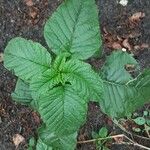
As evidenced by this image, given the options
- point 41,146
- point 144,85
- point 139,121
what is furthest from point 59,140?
point 139,121

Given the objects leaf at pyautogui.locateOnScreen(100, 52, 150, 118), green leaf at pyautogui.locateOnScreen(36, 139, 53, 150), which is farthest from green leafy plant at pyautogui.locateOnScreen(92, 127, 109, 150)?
leaf at pyautogui.locateOnScreen(100, 52, 150, 118)

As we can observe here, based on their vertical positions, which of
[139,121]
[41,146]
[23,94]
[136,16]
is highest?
[136,16]

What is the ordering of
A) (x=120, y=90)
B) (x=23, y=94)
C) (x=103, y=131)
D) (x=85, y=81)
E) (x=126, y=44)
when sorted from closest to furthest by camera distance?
(x=85, y=81) → (x=120, y=90) → (x=23, y=94) → (x=103, y=131) → (x=126, y=44)

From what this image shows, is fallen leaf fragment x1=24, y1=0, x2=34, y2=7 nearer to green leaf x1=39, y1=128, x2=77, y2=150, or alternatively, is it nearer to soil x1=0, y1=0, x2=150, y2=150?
soil x1=0, y1=0, x2=150, y2=150

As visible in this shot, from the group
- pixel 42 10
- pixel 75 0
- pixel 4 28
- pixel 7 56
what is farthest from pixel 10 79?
pixel 75 0

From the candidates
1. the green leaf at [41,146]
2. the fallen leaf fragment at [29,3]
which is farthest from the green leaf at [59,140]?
the fallen leaf fragment at [29,3]

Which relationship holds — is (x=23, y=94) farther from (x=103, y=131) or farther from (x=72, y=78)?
(x=103, y=131)

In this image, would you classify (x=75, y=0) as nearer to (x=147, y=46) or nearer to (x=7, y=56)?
(x=7, y=56)
